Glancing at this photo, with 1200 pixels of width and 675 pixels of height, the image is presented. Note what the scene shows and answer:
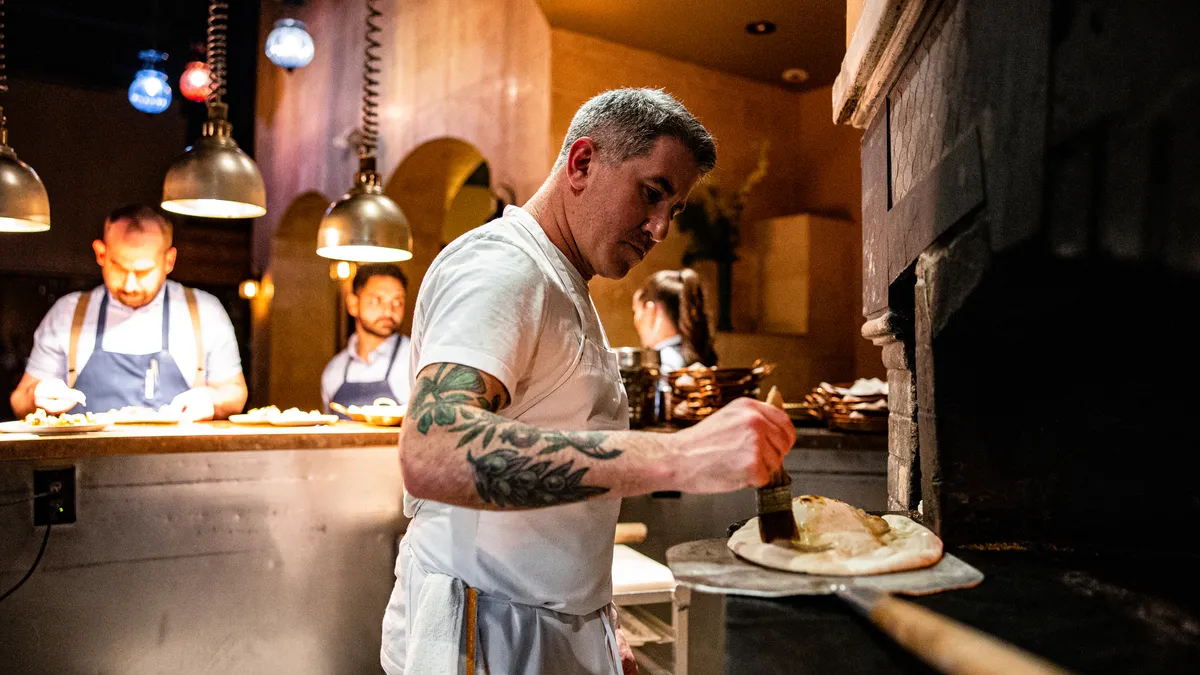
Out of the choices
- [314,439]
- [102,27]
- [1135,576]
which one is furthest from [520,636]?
[102,27]

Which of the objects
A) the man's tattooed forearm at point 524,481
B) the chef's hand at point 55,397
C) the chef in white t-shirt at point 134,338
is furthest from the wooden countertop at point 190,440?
the man's tattooed forearm at point 524,481

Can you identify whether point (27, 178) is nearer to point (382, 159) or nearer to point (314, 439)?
point (314, 439)

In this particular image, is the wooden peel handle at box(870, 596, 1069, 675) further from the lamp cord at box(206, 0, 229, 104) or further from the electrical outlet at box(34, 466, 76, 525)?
the lamp cord at box(206, 0, 229, 104)

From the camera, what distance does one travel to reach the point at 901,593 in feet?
3.70

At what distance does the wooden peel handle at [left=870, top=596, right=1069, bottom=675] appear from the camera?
912mm

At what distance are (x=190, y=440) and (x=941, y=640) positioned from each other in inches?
117

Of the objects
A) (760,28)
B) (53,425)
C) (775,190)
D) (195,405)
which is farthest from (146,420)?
(775,190)

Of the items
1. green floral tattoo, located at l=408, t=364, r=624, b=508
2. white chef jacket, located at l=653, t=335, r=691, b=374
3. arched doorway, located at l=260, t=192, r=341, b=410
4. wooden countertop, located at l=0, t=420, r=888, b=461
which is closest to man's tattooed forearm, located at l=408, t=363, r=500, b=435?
green floral tattoo, located at l=408, t=364, r=624, b=508

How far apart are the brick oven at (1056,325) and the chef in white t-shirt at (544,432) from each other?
33 centimetres

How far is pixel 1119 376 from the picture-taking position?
153cm

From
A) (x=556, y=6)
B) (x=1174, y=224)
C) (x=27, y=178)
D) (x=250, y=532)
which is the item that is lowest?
(x=250, y=532)

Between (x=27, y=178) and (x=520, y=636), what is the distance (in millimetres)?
3468

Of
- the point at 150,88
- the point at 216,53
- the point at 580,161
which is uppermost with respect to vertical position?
the point at 150,88

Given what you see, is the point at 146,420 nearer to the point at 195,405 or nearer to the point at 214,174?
the point at 195,405
